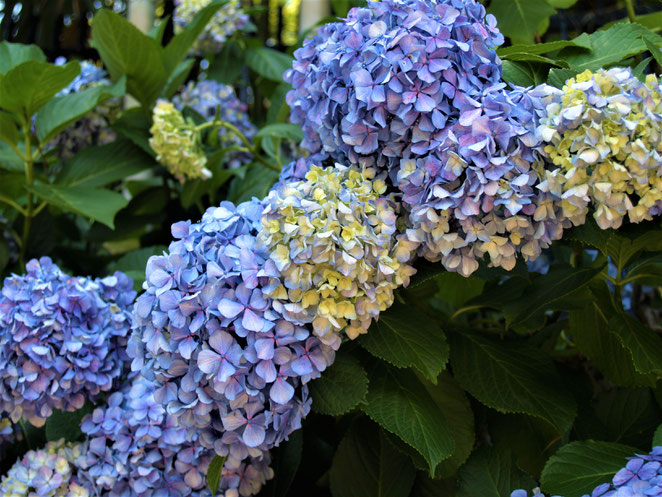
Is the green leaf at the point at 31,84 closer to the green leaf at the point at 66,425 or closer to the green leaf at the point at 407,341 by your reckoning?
the green leaf at the point at 66,425

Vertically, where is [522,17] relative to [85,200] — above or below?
above

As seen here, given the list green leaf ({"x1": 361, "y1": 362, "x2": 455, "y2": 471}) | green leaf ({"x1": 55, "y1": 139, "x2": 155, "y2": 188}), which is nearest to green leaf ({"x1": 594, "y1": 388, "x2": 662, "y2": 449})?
green leaf ({"x1": 361, "y1": 362, "x2": 455, "y2": 471})

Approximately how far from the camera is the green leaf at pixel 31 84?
0.95 meters

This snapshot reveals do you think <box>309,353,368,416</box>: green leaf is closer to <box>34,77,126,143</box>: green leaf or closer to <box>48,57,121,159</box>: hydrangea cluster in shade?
<box>34,77,126,143</box>: green leaf

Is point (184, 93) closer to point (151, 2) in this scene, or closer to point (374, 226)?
point (151, 2)

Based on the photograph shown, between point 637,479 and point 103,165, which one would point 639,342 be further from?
point 103,165

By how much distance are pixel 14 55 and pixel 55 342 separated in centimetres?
61

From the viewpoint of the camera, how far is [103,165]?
3.76 feet

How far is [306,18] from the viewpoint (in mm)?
1597

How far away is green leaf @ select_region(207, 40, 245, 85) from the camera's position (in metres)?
1.41

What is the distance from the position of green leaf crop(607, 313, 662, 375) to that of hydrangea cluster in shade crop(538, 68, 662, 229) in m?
0.17

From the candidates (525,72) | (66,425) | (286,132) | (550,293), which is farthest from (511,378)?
(66,425)

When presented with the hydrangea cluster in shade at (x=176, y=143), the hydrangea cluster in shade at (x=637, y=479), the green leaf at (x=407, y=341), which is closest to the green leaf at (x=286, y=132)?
the hydrangea cluster in shade at (x=176, y=143)

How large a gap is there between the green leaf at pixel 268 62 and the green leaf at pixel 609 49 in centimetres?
68
